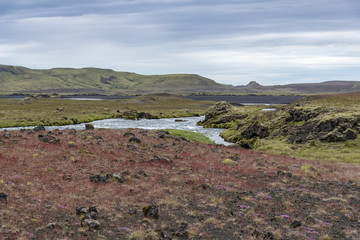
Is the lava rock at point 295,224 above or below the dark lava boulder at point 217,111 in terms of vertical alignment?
below

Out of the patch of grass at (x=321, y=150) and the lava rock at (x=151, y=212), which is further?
the patch of grass at (x=321, y=150)

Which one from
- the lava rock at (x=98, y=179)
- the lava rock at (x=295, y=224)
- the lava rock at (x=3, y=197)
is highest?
the lava rock at (x=3, y=197)

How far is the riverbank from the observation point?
53.3ft

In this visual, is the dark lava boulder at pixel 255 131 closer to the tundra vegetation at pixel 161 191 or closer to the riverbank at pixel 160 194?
the tundra vegetation at pixel 161 191

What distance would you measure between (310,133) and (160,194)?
40.3 m

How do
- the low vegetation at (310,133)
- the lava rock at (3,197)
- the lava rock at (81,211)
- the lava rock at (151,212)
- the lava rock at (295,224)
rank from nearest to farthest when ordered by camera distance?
the lava rock at (295,224), the lava rock at (81,211), the lava rock at (151,212), the lava rock at (3,197), the low vegetation at (310,133)

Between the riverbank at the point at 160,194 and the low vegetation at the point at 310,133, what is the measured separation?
10342 millimetres

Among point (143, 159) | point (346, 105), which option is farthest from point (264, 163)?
point (346, 105)

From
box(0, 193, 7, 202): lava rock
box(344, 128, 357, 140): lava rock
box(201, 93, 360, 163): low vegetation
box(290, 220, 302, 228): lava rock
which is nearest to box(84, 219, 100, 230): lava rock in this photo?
box(0, 193, 7, 202): lava rock

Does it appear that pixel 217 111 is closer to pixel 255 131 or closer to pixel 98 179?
pixel 255 131

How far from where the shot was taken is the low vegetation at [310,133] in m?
46.0

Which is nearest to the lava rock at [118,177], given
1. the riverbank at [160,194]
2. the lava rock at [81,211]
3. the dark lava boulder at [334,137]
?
the riverbank at [160,194]

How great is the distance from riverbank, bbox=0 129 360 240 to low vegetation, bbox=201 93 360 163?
1034cm

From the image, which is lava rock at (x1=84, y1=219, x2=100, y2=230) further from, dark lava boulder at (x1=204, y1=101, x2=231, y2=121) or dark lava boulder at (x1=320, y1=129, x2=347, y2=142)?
dark lava boulder at (x1=204, y1=101, x2=231, y2=121)
